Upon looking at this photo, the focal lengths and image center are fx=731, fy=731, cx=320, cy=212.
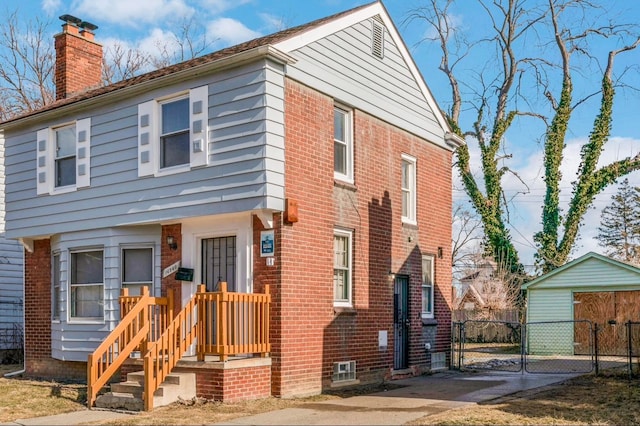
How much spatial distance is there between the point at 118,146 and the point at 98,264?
2.50 metres

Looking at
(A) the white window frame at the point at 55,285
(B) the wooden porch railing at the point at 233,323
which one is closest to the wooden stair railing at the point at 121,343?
(B) the wooden porch railing at the point at 233,323

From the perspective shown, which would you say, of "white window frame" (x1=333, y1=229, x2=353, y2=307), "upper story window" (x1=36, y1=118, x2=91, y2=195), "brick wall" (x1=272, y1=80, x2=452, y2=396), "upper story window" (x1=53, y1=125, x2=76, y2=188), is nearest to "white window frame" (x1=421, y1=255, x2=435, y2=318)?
"brick wall" (x1=272, y1=80, x2=452, y2=396)

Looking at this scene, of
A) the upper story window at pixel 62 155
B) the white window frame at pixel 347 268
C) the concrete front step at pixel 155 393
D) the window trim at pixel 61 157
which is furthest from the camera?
the window trim at pixel 61 157

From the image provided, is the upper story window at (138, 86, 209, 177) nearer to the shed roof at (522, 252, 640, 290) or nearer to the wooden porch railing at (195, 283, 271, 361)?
the wooden porch railing at (195, 283, 271, 361)

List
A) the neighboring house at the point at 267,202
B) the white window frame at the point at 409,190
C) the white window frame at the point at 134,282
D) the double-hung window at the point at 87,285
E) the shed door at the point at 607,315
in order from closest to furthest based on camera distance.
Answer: the neighboring house at the point at 267,202 → the white window frame at the point at 134,282 → the double-hung window at the point at 87,285 → the white window frame at the point at 409,190 → the shed door at the point at 607,315

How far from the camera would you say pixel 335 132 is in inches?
569

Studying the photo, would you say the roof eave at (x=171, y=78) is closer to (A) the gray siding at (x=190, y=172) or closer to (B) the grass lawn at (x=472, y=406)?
(A) the gray siding at (x=190, y=172)

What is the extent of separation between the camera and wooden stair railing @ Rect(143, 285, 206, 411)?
11.0 meters

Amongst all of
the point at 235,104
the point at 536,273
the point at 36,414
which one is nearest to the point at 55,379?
the point at 36,414

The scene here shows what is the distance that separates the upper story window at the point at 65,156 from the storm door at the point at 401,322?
290 inches

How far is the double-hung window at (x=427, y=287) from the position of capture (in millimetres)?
17266

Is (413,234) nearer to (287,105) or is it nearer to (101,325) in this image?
(287,105)

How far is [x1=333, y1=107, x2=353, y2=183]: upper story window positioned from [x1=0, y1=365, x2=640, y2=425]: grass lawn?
421 cm

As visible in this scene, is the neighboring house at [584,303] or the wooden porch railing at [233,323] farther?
the neighboring house at [584,303]
